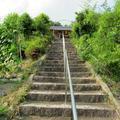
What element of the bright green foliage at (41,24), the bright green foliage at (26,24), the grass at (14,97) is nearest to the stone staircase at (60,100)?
the grass at (14,97)

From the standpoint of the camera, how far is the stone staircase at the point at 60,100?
6301 mm

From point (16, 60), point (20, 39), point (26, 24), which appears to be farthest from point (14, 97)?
point (26, 24)

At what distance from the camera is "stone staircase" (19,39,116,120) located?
6.30 meters

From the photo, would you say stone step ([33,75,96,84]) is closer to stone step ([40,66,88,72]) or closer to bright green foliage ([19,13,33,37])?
stone step ([40,66,88,72])

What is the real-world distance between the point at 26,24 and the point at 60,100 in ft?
34.3

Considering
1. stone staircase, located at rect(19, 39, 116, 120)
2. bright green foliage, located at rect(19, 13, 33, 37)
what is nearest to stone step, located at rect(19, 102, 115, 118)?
stone staircase, located at rect(19, 39, 116, 120)

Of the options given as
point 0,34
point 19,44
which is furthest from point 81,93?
point 19,44

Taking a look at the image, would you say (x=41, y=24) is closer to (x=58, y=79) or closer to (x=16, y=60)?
(x=16, y=60)

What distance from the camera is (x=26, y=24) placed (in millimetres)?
17000

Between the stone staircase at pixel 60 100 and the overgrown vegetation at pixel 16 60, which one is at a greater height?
the overgrown vegetation at pixel 16 60

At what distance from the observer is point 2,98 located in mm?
6945

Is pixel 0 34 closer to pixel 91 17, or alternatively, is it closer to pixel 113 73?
pixel 113 73

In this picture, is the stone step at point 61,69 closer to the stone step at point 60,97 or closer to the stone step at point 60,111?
the stone step at point 60,97

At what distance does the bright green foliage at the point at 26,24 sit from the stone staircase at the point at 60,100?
7.47m
